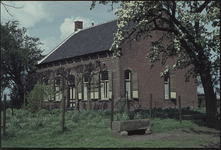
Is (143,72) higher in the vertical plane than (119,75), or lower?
higher

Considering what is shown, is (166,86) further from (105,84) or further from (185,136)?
(185,136)

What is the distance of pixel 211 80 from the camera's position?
45.9ft

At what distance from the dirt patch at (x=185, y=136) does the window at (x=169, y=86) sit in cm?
1273

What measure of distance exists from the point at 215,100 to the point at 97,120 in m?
6.43

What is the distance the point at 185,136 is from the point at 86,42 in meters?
18.1

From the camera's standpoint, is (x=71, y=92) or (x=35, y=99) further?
(x=71, y=92)

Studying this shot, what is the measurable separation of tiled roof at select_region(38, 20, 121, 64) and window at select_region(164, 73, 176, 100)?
278 inches

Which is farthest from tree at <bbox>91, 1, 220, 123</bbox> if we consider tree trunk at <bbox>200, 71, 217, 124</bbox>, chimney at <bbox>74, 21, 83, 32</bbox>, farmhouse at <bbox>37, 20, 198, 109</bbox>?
chimney at <bbox>74, 21, 83, 32</bbox>

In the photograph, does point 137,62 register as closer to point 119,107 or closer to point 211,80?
point 119,107

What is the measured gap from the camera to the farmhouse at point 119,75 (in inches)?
857

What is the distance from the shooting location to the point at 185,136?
35.7 ft

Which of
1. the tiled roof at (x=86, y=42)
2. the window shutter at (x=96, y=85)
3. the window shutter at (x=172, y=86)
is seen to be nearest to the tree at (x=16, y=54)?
the tiled roof at (x=86, y=42)

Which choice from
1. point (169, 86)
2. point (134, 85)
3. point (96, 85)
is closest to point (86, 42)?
point (96, 85)

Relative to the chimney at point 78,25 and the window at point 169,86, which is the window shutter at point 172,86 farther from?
the chimney at point 78,25
